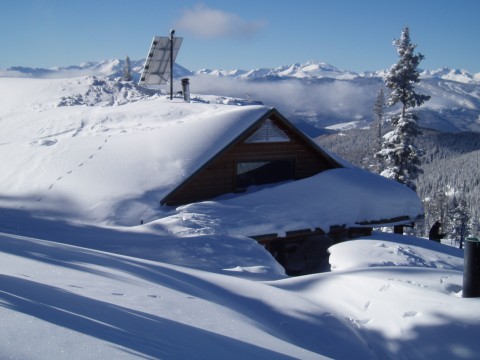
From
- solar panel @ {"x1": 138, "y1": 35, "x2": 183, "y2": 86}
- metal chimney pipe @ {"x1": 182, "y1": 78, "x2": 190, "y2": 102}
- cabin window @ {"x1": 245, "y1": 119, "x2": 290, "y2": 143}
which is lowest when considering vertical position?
cabin window @ {"x1": 245, "y1": 119, "x2": 290, "y2": 143}

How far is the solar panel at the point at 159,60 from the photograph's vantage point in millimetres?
21984

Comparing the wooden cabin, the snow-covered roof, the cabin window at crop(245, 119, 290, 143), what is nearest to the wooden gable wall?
the wooden cabin

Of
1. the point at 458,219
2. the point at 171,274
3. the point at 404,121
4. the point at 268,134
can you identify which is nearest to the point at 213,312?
the point at 171,274

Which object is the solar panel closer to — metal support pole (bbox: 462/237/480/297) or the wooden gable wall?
the wooden gable wall

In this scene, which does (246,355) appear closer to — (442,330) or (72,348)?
(72,348)

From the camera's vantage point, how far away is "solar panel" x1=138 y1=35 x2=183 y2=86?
22.0m

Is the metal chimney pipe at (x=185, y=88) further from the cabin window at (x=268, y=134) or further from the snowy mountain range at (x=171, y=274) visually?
the cabin window at (x=268, y=134)

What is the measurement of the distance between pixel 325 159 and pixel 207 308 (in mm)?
12349

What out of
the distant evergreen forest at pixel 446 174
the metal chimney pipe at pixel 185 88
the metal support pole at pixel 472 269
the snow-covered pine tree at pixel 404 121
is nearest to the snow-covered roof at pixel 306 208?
the metal support pole at pixel 472 269

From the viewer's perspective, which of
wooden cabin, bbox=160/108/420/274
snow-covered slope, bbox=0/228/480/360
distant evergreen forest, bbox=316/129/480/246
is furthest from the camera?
distant evergreen forest, bbox=316/129/480/246

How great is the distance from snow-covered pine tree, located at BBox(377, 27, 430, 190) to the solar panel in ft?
41.9

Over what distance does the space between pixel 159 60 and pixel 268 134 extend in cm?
987

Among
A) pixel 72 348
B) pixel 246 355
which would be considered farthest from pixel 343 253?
pixel 72 348

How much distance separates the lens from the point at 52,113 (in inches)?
797
